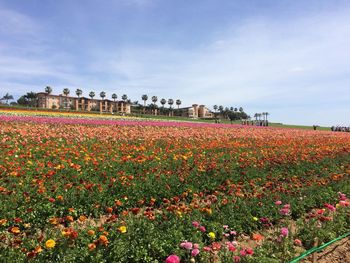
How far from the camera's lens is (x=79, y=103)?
139875 millimetres

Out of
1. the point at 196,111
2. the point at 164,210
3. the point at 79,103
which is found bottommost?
the point at 164,210

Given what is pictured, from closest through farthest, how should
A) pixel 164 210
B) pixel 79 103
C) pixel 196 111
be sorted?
pixel 164 210
pixel 79 103
pixel 196 111

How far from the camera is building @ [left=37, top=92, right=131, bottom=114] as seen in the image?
13300 cm

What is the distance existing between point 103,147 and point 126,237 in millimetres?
7300

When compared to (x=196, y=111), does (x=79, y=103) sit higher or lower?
higher

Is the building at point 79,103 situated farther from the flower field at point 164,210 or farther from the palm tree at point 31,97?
the flower field at point 164,210

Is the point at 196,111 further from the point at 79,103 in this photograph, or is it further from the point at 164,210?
the point at 164,210

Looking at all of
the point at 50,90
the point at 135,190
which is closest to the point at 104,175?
the point at 135,190

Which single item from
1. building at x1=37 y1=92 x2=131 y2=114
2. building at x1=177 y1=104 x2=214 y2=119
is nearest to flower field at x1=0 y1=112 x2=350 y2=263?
building at x1=37 y1=92 x2=131 y2=114

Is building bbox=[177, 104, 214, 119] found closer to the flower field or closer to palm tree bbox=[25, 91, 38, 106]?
palm tree bbox=[25, 91, 38, 106]

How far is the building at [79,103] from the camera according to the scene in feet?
436

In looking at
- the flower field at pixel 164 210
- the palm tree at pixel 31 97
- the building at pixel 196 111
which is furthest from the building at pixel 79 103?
the flower field at pixel 164 210

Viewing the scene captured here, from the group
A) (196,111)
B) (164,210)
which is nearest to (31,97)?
(196,111)

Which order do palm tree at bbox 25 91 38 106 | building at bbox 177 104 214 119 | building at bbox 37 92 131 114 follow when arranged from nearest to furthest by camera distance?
palm tree at bbox 25 91 38 106
building at bbox 37 92 131 114
building at bbox 177 104 214 119
